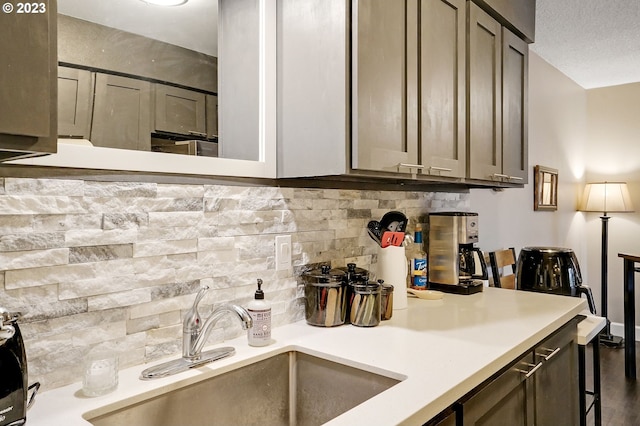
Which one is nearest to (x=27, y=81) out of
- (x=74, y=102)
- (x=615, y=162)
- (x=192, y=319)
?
(x=74, y=102)

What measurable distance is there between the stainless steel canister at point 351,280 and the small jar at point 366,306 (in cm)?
3

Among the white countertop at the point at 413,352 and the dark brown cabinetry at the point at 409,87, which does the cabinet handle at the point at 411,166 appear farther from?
the white countertop at the point at 413,352

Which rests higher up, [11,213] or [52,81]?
[52,81]

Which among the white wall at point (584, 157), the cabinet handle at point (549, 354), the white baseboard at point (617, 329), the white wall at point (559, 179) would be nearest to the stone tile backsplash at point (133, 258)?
the cabinet handle at point (549, 354)

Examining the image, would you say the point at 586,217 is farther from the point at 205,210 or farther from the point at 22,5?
the point at 22,5

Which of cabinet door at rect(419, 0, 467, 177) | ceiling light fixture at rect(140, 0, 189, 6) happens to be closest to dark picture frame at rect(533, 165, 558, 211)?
→ cabinet door at rect(419, 0, 467, 177)

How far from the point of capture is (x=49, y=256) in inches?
41.1

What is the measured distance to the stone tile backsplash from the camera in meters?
1.02

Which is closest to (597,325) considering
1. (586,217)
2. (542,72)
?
(542,72)

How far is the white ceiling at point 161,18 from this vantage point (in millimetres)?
1165

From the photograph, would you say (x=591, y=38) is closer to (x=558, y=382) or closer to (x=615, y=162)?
(x=615, y=162)

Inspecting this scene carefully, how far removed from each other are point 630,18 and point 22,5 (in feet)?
12.1

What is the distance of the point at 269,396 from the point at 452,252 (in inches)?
47.0

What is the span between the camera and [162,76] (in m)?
1.31
